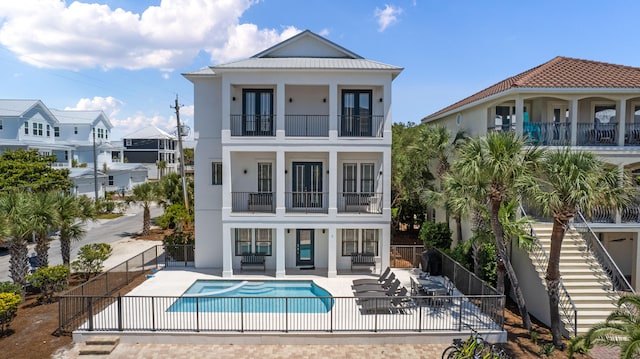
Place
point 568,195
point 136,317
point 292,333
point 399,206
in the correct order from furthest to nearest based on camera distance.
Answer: point 399,206
point 136,317
point 292,333
point 568,195

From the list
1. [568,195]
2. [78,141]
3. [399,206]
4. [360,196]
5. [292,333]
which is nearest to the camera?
[568,195]

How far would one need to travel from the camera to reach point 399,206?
88.9ft

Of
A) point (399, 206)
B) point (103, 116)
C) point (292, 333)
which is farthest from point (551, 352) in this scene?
point (103, 116)

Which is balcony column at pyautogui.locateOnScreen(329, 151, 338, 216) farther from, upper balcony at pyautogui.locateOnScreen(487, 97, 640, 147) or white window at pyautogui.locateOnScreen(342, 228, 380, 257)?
upper balcony at pyautogui.locateOnScreen(487, 97, 640, 147)

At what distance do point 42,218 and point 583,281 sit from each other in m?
20.8

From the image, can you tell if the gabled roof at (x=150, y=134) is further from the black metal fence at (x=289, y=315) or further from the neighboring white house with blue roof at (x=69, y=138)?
the black metal fence at (x=289, y=315)

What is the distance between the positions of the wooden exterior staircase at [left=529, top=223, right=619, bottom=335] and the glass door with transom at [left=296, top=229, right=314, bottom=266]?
32.2 feet

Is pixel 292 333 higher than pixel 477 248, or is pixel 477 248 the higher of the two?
pixel 477 248

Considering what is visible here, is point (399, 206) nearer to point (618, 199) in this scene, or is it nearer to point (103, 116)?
point (618, 199)

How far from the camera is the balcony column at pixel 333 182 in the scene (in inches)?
699

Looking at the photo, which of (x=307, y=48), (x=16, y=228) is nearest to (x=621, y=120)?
(x=307, y=48)

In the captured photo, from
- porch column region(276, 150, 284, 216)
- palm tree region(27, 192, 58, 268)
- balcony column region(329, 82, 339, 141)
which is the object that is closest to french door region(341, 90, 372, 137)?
balcony column region(329, 82, 339, 141)

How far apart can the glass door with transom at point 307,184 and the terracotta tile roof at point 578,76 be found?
9.14m

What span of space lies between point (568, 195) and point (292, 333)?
29.7 feet
